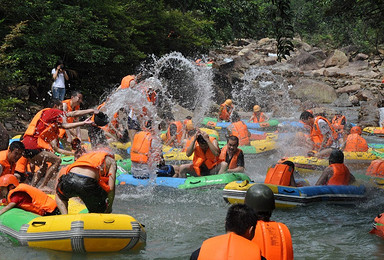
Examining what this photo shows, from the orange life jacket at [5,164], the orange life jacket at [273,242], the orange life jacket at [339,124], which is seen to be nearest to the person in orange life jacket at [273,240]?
the orange life jacket at [273,242]

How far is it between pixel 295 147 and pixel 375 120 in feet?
26.3

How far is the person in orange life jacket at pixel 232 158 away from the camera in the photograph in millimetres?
10094

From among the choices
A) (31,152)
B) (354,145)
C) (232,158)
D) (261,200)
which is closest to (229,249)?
(261,200)

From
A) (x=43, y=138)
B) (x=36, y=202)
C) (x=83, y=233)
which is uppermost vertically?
(x=43, y=138)

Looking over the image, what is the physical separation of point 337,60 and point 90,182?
104 ft

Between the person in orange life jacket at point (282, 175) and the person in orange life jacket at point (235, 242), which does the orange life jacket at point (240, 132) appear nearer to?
the person in orange life jacket at point (282, 175)

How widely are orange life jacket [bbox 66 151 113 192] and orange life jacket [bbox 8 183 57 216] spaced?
1058mm

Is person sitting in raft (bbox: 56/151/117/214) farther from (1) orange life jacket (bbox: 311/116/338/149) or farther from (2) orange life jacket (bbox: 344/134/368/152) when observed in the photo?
(2) orange life jacket (bbox: 344/134/368/152)

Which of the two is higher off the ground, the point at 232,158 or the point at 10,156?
the point at 10,156

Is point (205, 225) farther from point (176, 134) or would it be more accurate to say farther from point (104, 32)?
point (104, 32)

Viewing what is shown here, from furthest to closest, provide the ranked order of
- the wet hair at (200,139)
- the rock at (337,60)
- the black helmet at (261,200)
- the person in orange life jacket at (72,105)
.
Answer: the rock at (337,60), the person in orange life jacket at (72,105), the wet hair at (200,139), the black helmet at (261,200)

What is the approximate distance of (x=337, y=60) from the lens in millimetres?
35438

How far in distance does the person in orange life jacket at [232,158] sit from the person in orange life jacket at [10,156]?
3873 millimetres

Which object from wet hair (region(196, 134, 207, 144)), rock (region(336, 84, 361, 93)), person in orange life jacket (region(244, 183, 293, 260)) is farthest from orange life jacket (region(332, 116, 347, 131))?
rock (region(336, 84, 361, 93))
